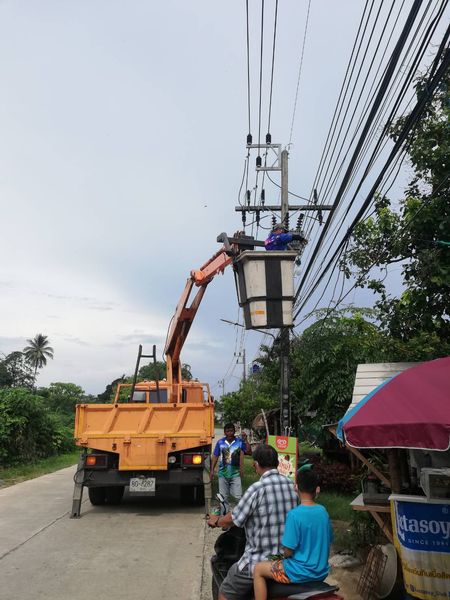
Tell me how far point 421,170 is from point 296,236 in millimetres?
3370

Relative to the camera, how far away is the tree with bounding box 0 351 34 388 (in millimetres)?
63744

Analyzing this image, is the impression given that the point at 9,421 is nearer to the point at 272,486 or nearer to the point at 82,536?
the point at 82,536

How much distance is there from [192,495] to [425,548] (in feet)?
21.8

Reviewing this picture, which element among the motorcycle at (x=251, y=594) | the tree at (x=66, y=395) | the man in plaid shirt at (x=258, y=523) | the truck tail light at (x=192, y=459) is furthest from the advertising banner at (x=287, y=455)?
the tree at (x=66, y=395)

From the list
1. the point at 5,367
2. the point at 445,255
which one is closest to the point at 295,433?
the point at 445,255

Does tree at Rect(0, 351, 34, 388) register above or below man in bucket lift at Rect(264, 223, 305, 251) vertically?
above

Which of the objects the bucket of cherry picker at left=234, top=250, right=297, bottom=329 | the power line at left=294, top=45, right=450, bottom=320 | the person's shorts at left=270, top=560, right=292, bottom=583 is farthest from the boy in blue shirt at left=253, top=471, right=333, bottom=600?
the power line at left=294, top=45, right=450, bottom=320

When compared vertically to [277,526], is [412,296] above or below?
above

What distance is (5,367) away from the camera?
6581 centimetres

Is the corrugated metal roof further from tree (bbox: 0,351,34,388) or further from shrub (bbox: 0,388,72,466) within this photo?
tree (bbox: 0,351,34,388)

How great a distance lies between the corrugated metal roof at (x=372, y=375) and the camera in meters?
6.49

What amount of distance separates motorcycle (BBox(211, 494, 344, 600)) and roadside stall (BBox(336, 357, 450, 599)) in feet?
3.61

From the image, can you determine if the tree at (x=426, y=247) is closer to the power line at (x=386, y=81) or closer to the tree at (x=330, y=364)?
the power line at (x=386, y=81)

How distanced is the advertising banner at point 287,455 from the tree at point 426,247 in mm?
2834
